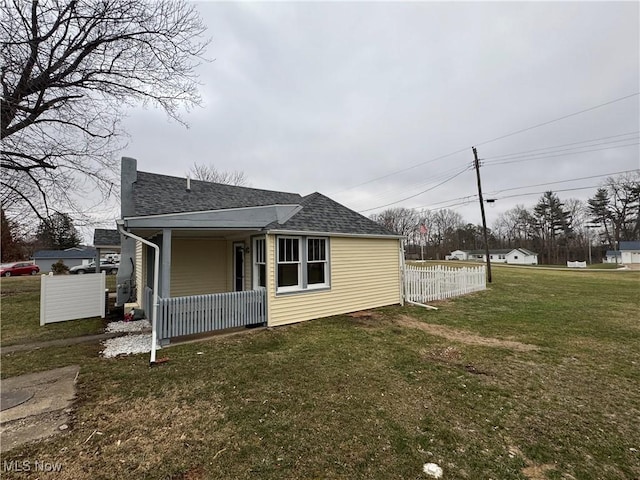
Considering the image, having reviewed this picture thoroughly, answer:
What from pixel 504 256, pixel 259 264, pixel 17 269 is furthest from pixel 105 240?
pixel 504 256

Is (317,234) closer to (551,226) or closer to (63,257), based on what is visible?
(63,257)

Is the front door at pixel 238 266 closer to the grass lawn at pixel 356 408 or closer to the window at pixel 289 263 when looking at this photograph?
the window at pixel 289 263

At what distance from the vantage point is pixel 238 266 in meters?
9.80

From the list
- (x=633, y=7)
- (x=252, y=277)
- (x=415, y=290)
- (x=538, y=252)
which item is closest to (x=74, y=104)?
(x=252, y=277)

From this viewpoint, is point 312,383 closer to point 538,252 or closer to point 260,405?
point 260,405

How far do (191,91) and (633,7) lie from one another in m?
14.3

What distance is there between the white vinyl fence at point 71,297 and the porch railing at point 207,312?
4.99 m

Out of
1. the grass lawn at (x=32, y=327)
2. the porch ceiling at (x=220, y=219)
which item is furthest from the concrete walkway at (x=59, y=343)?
the porch ceiling at (x=220, y=219)

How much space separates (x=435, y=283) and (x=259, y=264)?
25.4 feet

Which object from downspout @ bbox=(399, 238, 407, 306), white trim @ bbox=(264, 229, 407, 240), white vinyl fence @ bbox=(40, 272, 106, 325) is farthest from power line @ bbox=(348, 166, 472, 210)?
white vinyl fence @ bbox=(40, 272, 106, 325)

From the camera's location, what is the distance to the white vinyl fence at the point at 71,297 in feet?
28.2

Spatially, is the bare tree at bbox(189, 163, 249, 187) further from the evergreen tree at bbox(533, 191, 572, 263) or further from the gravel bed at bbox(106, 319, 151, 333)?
the evergreen tree at bbox(533, 191, 572, 263)

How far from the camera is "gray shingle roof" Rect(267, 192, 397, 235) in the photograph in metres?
8.15

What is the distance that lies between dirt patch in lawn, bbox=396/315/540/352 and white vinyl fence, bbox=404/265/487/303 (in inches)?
113
